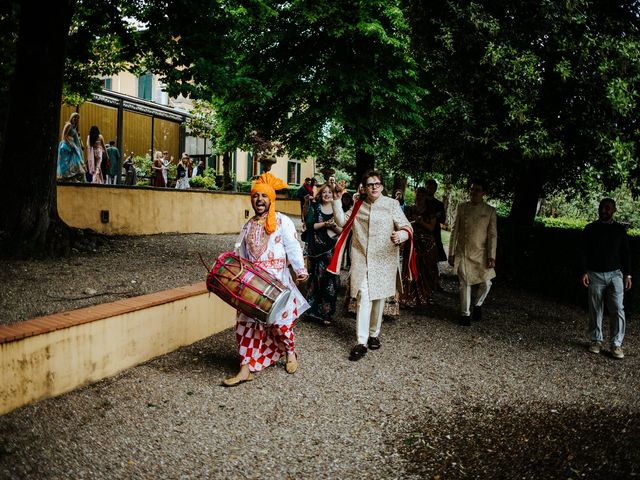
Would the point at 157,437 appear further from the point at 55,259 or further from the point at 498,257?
the point at 498,257

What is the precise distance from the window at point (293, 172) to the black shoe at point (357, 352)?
29233 millimetres

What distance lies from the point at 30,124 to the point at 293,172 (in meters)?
27.8

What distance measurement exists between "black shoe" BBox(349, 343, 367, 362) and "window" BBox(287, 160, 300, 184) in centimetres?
2923

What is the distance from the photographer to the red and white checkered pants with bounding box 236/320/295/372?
5.03 meters

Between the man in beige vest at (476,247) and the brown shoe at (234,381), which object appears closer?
the brown shoe at (234,381)

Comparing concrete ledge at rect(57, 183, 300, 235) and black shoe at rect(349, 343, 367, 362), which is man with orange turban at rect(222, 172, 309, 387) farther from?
concrete ledge at rect(57, 183, 300, 235)

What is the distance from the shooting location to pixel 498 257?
39.5ft

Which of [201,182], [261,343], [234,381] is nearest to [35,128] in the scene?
[261,343]

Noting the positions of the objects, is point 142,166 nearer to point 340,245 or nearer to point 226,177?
point 226,177

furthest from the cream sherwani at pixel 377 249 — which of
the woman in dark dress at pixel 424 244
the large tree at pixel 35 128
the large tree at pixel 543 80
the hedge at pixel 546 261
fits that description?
the hedge at pixel 546 261

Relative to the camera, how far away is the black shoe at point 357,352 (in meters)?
5.79

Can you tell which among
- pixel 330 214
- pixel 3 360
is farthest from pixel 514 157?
pixel 3 360

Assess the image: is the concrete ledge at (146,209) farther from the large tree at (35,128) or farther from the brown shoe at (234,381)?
the brown shoe at (234,381)

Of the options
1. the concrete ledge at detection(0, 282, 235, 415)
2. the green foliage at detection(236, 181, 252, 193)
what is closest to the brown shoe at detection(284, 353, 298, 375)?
the concrete ledge at detection(0, 282, 235, 415)
